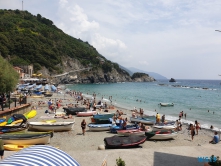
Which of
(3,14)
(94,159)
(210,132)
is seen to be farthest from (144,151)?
(3,14)

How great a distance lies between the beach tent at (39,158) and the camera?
5.36 meters

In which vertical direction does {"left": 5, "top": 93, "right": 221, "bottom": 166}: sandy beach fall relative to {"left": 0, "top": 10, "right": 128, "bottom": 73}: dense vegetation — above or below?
below

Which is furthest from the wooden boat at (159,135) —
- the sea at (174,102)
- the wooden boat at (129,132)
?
the sea at (174,102)

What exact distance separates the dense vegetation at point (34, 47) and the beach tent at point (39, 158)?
3677 inches

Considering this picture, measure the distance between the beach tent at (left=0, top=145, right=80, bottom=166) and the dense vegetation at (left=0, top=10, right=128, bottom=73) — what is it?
93391 mm

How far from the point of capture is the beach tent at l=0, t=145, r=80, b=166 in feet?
17.6

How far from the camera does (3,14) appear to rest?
136 metres

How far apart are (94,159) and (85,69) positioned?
126510 mm

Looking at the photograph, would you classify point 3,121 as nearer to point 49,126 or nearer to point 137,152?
point 49,126

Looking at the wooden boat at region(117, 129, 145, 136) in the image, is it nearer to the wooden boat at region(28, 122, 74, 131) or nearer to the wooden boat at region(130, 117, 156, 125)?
the wooden boat at region(28, 122, 74, 131)

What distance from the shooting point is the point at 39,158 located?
18.5ft

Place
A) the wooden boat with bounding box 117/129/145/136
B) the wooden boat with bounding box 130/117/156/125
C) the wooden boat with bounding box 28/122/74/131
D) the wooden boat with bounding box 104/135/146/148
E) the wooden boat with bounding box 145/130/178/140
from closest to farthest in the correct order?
the wooden boat with bounding box 104/135/146/148 → the wooden boat with bounding box 145/130/178/140 → the wooden boat with bounding box 117/129/145/136 → the wooden boat with bounding box 28/122/74/131 → the wooden boat with bounding box 130/117/156/125

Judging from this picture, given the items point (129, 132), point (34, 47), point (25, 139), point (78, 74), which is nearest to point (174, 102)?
point (129, 132)

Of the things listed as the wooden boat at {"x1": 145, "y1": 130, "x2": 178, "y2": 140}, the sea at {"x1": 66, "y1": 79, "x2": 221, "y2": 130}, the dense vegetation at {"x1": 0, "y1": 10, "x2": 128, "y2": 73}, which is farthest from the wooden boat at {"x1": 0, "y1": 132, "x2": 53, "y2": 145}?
the dense vegetation at {"x1": 0, "y1": 10, "x2": 128, "y2": 73}
